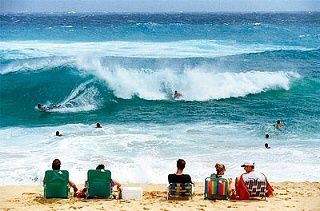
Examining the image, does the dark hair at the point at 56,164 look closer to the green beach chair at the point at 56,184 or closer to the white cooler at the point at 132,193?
the green beach chair at the point at 56,184

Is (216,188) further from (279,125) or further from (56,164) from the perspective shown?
(279,125)

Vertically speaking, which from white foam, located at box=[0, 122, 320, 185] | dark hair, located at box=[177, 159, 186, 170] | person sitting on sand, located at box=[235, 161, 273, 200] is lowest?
person sitting on sand, located at box=[235, 161, 273, 200]

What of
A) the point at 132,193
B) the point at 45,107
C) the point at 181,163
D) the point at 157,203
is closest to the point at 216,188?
the point at 181,163

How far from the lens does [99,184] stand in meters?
10.1

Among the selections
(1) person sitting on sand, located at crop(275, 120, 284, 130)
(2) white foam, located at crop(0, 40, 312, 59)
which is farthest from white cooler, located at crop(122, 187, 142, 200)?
(2) white foam, located at crop(0, 40, 312, 59)

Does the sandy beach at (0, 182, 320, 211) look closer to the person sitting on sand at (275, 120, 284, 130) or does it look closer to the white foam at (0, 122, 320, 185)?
the white foam at (0, 122, 320, 185)

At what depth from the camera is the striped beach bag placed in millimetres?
10039

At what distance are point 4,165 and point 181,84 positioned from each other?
1473cm

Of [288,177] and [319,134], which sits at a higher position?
[319,134]

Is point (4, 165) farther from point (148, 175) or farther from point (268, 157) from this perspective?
point (268, 157)

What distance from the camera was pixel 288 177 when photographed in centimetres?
1359

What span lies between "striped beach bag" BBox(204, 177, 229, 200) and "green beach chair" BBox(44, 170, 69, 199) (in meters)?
2.21

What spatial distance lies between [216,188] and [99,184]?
72.5 inches

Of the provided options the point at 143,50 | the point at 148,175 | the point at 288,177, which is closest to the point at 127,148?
the point at 148,175
